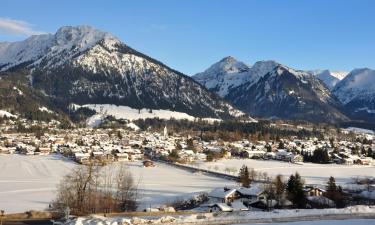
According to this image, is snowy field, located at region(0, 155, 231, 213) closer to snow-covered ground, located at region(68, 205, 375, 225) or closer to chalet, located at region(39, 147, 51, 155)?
snow-covered ground, located at region(68, 205, 375, 225)

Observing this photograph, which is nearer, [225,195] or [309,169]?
[225,195]

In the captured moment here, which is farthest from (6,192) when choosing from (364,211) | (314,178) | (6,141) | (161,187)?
(6,141)

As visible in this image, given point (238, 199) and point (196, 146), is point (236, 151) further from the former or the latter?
point (238, 199)

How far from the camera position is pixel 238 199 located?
2376 inches

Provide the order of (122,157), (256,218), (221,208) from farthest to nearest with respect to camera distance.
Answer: (122,157), (221,208), (256,218)

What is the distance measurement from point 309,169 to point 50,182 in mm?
55106

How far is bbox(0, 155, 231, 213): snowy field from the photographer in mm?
59812

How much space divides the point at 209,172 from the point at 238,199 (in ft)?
131

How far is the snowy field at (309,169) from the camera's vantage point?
96312 millimetres

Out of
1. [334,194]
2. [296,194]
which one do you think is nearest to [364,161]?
[334,194]

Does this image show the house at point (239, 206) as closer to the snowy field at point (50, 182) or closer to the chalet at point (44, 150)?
the snowy field at point (50, 182)

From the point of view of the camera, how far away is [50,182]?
254 ft

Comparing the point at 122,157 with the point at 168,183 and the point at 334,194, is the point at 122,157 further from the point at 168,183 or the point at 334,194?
the point at 334,194

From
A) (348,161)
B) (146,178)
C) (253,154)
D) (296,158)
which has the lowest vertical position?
(146,178)
